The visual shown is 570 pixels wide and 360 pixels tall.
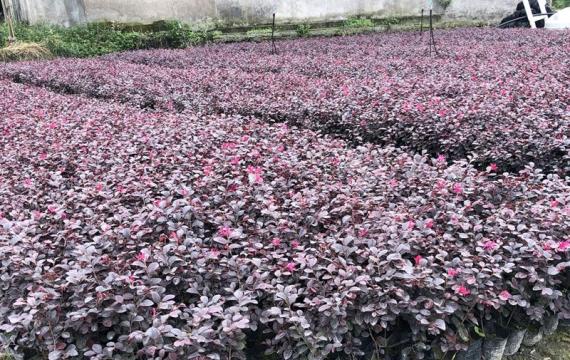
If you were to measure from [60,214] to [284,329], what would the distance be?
44.9 inches

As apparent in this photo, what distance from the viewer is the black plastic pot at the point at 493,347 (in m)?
1.99

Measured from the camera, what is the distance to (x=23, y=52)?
11344 mm

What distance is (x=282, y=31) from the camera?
50.0 ft

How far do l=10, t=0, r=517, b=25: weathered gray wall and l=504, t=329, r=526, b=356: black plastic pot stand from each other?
14290 mm

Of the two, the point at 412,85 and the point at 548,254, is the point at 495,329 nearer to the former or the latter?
the point at 548,254

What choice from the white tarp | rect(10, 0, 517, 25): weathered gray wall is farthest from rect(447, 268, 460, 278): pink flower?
rect(10, 0, 517, 25): weathered gray wall

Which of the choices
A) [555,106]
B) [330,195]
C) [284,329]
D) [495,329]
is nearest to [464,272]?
[495,329]

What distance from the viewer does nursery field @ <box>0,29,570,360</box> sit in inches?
69.0

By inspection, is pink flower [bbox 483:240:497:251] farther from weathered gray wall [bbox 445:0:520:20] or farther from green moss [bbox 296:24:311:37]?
weathered gray wall [bbox 445:0:520:20]

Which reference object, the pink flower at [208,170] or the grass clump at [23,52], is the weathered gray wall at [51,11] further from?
the pink flower at [208,170]

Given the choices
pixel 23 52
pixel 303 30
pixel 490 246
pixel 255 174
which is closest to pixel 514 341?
pixel 490 246

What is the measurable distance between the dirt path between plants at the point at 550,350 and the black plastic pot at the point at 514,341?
4 centimetres

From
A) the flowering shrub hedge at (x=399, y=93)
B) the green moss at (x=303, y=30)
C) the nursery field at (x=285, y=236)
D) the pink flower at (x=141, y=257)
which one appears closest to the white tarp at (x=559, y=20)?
the flowering shrub hedge at (x=399, y=93)

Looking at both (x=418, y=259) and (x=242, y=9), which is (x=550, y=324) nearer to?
(x=418, y=259)
